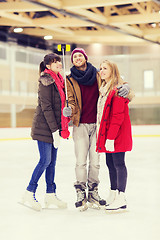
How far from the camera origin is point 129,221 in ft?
8.53

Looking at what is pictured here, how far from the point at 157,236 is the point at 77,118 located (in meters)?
1.04

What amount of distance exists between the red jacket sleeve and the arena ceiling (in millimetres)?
6913

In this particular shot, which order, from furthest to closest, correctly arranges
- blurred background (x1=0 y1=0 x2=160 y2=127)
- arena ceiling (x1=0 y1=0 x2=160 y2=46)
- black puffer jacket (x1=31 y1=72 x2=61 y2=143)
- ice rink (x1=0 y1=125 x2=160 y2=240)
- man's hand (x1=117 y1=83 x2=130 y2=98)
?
blurred background (x1=0 y1=0 x2=160 y2=127) → arena ceiling (x1=0 y1=0 x2=160 y2=46) → black puffer jacket (x1=31 y1=72 x2=61 y2=143) → man's hand (x1=117 y1=83 x2=130 y2=98) → ice rink (x1=0 y1=125 x2=160 y2=240)

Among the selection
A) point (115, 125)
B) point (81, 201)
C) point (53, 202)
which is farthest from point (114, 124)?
point (53, 202)

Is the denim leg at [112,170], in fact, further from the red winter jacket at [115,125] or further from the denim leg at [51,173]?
the denim leg at [51,173]

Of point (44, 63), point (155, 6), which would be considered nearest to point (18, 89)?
point (155, 6)

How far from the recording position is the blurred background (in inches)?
446

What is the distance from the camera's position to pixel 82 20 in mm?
11562

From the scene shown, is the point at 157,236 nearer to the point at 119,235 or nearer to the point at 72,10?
the point at 119,235

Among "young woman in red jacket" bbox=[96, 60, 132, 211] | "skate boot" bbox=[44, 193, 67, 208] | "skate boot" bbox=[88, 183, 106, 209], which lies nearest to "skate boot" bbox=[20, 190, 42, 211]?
"skate boot" bbox=[44, 193, 67, 208]

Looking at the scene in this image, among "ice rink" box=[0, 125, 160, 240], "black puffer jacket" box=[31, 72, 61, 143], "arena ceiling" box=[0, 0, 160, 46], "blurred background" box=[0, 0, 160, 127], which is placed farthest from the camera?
"blurred background" box=[0, 0, 160, 127]

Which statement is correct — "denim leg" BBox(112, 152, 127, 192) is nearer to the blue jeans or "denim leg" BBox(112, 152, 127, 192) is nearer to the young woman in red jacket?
the young woman in red jacket

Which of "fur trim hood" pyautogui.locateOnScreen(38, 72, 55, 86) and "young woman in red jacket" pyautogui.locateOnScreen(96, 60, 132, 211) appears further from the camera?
"fur trim hood" pyautogui.locateOnScreen(38, 72, 55, 86)

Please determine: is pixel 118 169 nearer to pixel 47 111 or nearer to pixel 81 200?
pixel 81 200
